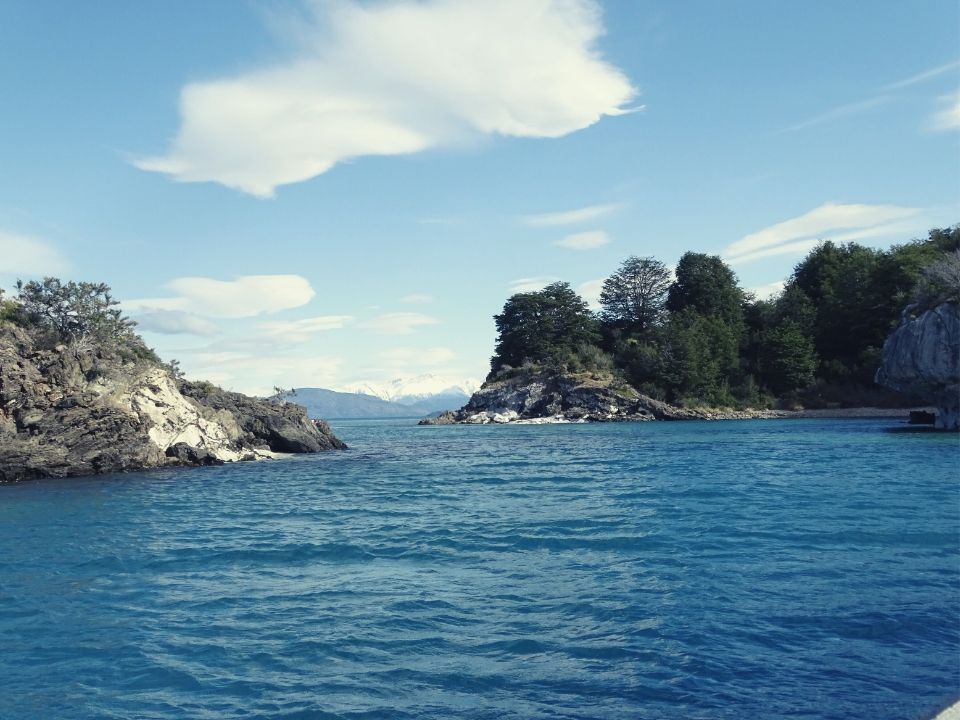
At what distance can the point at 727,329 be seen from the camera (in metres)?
119

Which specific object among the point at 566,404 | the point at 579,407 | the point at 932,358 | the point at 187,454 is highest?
the point at 932,358

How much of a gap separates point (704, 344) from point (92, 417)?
304ft

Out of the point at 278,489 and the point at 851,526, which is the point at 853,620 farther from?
the point at 278,489

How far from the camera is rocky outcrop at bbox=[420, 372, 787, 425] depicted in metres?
104

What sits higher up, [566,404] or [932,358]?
[932,358]

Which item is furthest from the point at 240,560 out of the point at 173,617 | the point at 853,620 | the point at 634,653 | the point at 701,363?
the point at 701,363

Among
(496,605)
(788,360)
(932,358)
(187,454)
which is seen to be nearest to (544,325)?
(788,360)

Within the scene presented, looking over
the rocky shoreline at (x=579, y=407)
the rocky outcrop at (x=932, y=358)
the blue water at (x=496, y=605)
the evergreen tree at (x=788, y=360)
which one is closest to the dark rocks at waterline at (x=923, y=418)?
the rocky outcrop at (x=932, y=358)

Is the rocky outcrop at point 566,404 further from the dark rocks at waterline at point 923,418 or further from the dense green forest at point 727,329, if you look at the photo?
the dark rocks at waterline at point 923,418

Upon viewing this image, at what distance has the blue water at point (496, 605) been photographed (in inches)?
364

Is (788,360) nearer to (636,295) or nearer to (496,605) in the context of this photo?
(636,295)

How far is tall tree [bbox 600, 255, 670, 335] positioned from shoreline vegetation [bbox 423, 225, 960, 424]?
0.20 m

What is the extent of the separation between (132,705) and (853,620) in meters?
11.3

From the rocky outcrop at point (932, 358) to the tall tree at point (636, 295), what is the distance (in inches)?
2889
